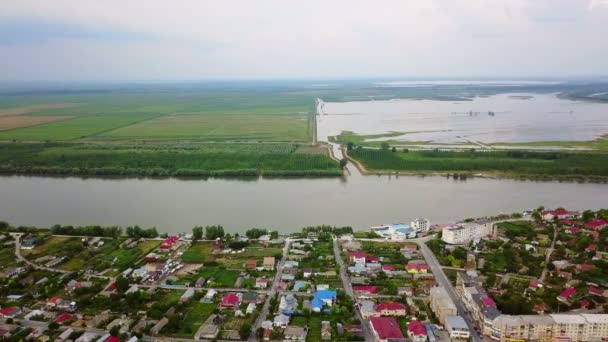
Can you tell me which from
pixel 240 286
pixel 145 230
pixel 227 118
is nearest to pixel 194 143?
pixel 227 118

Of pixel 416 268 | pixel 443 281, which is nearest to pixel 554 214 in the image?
pixel 443 281

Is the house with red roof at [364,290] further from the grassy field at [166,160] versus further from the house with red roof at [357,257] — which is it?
the grassy field at [166,160]

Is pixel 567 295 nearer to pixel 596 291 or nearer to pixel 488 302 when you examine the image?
pixel 596 291

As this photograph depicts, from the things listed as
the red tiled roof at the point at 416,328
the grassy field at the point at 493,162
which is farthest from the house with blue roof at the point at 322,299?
the grassy field at the point at 493,162

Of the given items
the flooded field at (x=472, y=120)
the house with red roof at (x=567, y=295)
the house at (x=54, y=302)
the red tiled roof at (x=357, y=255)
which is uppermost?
the flooded field at (x=472, y=120)

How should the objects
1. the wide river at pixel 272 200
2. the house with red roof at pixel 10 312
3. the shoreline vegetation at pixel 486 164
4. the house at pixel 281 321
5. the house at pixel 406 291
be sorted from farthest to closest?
the shoreline vegetation at pixel 486 164, the wide river at pixel 272 200, the house at pixel 406 291, the house with red roof at pixel 10 312, the house at pixel 281 321

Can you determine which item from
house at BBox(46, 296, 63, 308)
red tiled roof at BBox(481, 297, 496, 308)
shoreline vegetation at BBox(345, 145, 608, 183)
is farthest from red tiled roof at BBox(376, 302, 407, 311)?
shoreline vegetation at BBox(345, 145, 608, 183)

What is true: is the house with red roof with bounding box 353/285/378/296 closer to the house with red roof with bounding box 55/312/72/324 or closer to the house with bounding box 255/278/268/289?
the house with bounding box 255/278/268/289
